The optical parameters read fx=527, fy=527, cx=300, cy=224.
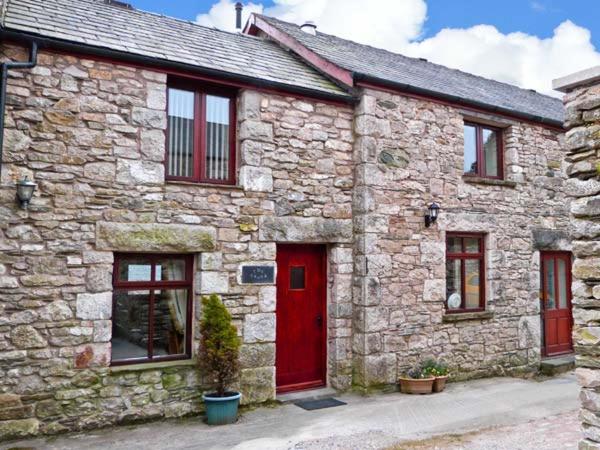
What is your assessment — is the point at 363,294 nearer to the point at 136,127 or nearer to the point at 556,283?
the point at 136,127

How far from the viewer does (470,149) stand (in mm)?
9000

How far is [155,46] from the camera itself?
22.5 feet

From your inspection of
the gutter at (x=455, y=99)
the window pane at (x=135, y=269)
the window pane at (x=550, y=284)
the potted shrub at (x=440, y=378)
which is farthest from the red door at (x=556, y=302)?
the window pane at (x=135, y=269)

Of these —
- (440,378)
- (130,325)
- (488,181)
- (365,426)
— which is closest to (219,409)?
(130,325)

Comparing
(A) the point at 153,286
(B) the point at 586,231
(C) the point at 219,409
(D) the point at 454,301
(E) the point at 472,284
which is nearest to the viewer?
(B) the point at 586,231

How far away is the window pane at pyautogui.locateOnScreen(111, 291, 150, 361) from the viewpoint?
6.19 m

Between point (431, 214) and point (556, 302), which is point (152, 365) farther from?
point (556, 302)

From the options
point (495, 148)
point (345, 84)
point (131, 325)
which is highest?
point (345, 84)

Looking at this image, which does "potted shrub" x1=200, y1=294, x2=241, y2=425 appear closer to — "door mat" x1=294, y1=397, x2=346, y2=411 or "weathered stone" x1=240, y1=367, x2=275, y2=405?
"weathered stone" x1=240, y1=367, x2=275, y2=405

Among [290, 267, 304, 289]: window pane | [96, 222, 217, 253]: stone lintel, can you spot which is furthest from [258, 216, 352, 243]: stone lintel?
[96, 222, 217, 253]: stone lintel

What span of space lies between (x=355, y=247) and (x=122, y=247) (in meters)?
3.28

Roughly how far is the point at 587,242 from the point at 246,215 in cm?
411

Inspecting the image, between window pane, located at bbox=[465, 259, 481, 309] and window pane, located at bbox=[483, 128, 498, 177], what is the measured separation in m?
1.65

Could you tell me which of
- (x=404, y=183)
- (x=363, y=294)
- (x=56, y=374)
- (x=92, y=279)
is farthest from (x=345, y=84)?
(x=56, y=374)
